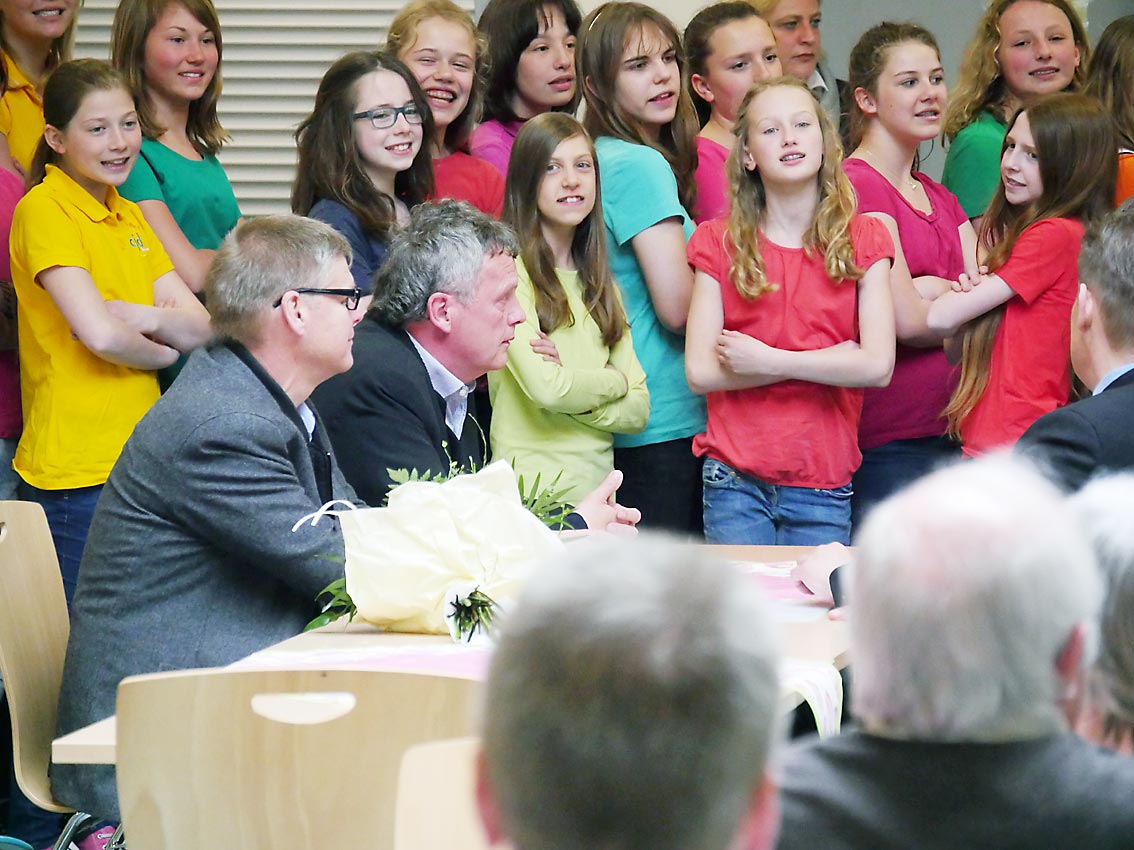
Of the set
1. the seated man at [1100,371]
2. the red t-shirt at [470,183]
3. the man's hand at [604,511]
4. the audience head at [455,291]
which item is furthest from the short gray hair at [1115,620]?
the red t-shirt at [470,183]

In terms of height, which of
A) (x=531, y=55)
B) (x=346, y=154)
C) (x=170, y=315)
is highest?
(x=531, y=55)

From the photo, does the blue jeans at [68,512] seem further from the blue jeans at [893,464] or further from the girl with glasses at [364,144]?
the blue jeans at [893,464]

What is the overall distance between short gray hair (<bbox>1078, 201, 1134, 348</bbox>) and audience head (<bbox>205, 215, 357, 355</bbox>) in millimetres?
1307

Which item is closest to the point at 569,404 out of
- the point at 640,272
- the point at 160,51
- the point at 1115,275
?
the point at 640,272

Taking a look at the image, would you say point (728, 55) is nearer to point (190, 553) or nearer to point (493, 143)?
point (493, 143)

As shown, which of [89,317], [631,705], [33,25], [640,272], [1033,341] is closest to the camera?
[631,705]

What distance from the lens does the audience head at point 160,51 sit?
386cm

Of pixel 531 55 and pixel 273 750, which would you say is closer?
pixel 273 750

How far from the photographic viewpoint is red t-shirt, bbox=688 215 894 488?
3430 millimetres

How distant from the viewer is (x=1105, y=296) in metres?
2.46

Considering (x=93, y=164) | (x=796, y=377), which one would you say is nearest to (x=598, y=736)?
(x=796, y=377)

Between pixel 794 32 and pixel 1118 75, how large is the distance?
36.6 inches

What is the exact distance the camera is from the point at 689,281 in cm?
362

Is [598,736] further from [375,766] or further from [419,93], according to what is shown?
[419,93]
